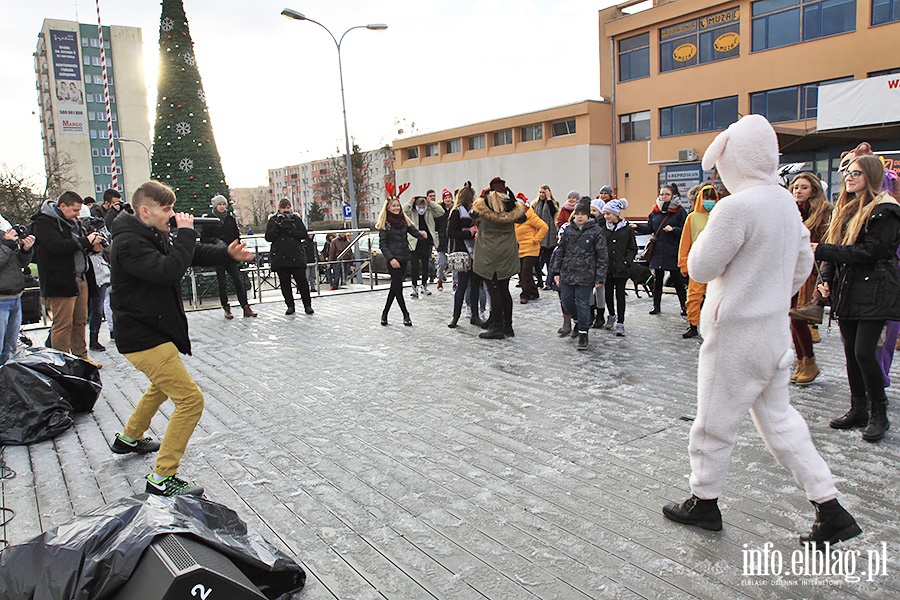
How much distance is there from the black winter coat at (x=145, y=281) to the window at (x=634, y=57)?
36.7 m

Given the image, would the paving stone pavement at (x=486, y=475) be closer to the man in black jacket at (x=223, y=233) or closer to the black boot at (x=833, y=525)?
the black boot at (x=833, y=525)

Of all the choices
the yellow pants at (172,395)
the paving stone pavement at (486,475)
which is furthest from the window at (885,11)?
the yellow pants at (172,395)

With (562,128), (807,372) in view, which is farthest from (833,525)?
(562,128)

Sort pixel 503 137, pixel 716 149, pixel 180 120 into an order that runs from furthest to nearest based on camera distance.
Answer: pixel 503 137, pixel 180 120, pixel 716 149

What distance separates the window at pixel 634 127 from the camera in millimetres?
36312

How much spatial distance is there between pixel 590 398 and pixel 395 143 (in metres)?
50.8

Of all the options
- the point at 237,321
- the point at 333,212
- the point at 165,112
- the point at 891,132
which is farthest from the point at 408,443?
the point at 333,212

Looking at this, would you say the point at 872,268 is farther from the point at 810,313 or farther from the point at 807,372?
the point at 807,372

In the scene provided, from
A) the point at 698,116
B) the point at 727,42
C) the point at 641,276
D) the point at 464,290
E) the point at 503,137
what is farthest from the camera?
the point at 503,137

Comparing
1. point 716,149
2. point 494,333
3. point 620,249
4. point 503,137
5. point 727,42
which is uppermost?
point 727,42

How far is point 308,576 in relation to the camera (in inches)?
115

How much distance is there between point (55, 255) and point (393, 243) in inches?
A: 175

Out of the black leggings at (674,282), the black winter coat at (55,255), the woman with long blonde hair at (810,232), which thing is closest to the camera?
the woman with long blonde hair at (810,232)

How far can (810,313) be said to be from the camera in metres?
5.10
